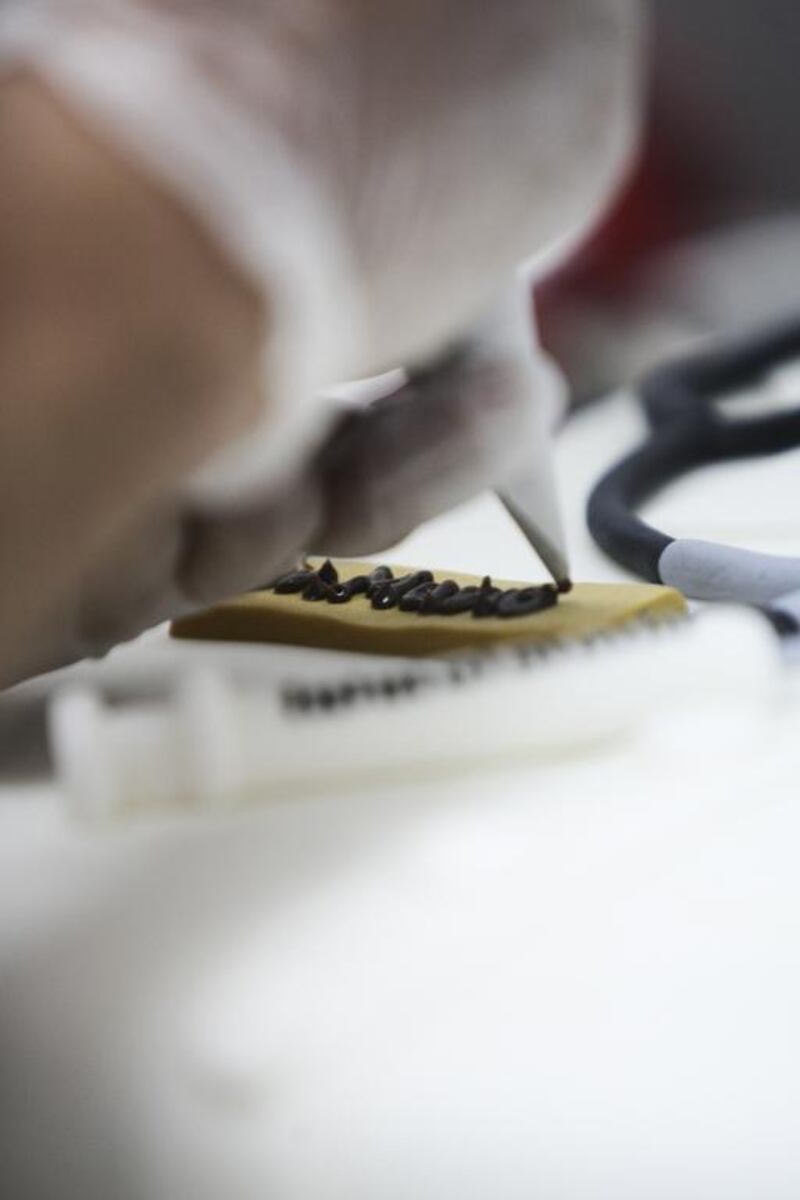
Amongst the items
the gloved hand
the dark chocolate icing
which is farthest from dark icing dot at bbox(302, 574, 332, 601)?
the gloved hand

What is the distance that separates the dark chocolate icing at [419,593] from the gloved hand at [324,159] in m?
0.08

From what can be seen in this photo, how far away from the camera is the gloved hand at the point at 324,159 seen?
233 mm

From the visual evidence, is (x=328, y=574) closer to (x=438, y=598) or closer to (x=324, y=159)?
(x=438, y=598)

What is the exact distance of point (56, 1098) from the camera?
26 cm

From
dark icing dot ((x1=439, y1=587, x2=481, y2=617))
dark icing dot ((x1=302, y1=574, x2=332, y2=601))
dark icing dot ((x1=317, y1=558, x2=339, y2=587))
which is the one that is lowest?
dark icing dot ((x1=439, y1=587, x2=481, y2=617))

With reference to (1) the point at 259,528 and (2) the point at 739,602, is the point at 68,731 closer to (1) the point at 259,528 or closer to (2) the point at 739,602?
(1) the point at 259,528

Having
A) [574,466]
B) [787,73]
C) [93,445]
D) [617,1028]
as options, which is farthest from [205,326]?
[787,73]

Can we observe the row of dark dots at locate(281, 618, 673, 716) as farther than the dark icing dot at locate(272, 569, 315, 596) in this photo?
No

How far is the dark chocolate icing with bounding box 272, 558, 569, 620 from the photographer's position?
1.27ft

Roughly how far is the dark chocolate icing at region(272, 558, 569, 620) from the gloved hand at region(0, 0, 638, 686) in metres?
0.08

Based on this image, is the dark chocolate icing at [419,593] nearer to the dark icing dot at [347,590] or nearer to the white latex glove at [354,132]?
the dark icing dot at [347,590]

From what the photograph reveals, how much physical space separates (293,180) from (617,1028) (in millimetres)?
157

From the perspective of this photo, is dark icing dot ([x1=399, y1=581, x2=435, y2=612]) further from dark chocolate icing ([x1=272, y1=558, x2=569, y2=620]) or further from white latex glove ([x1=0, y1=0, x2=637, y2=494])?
white latex glove ([x1=0, y1=0, x2=637, y2=494])

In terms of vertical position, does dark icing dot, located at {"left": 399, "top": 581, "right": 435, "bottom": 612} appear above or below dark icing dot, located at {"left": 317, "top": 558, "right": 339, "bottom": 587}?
below
